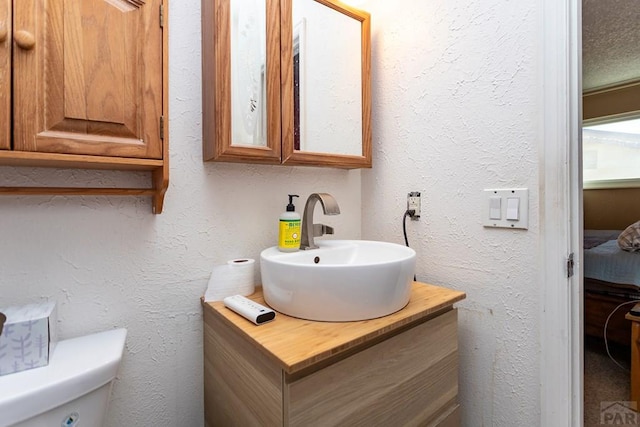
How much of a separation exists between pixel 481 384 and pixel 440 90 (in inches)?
36.5

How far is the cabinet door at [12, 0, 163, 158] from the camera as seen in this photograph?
55cm

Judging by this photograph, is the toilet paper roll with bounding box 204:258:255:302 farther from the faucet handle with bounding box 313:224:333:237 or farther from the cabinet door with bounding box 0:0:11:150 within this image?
the cabinet door with bounding box 0:0:11:150

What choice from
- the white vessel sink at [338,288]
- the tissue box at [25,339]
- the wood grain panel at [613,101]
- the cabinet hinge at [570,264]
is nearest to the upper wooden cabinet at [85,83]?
the tissue box at [25,339]

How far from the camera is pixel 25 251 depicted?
68cm

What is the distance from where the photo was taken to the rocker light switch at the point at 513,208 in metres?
0.84

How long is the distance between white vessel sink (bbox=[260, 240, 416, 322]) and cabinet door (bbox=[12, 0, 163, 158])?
0.41 m

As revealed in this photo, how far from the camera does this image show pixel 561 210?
30.4 inches

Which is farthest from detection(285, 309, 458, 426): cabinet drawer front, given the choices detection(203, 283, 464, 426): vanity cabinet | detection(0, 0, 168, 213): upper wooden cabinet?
detection(0, 0, 168, 213): upper wooden cabinet

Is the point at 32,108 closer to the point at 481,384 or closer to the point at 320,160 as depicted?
the point at 320,160

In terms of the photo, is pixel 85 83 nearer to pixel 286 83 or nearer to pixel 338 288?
pixel 286 83

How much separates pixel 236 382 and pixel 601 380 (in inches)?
79.8

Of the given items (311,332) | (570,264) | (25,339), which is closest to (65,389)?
(25,339)

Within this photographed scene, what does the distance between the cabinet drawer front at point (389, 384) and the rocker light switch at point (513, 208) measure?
1.00 feet

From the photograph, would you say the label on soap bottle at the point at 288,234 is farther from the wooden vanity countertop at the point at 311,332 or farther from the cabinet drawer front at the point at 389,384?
the cabinet drawer front at the point at 389,384
